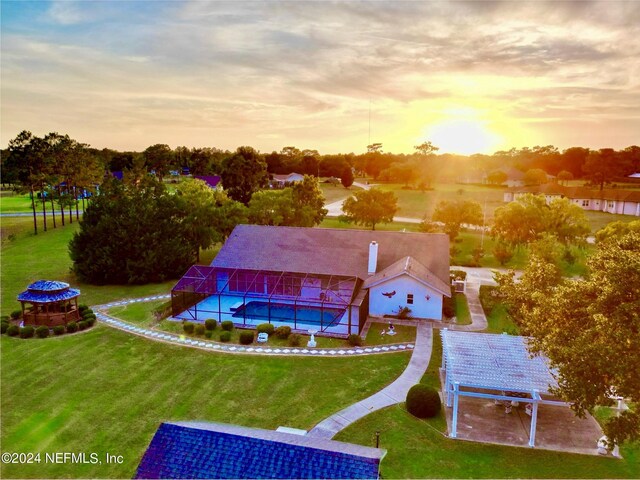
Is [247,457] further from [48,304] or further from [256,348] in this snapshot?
[48,304]

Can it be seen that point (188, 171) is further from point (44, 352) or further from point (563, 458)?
point (563, 458)

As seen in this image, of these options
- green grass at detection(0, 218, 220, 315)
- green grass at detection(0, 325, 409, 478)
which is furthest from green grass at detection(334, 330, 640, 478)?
green grass at detection(0, 218, 220, 315)

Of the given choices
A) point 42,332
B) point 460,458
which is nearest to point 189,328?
point 42,332

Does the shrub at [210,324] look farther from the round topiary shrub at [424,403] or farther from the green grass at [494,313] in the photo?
the green grass at [494,313]

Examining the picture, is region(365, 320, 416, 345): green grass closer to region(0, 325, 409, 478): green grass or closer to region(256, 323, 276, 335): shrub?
region(0, 325, 409, 478): green grass

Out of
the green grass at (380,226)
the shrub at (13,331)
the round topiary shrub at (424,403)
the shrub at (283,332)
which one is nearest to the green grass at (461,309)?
the shrub at (283,332)

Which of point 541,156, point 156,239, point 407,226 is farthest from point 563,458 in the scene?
point 541,156
